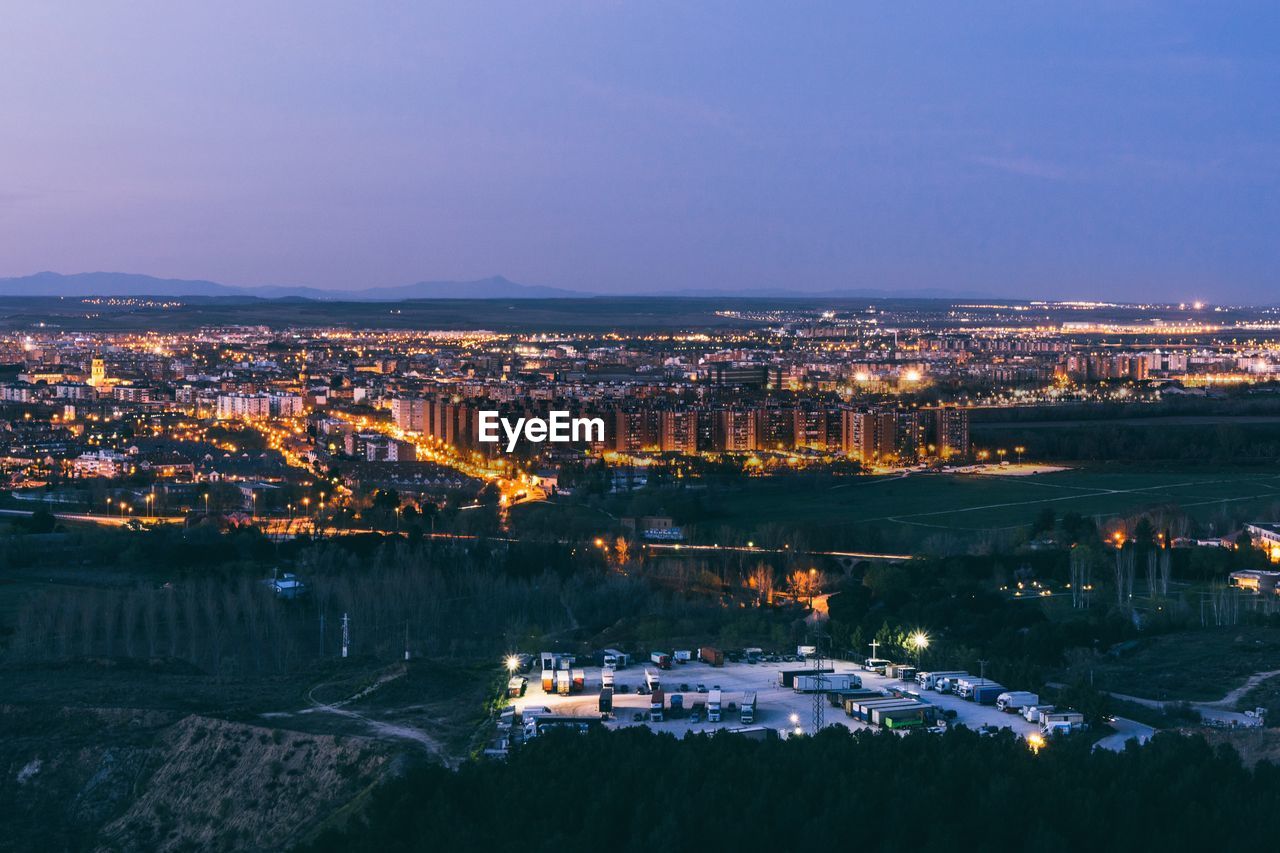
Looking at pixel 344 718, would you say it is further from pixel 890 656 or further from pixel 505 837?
pixel 890 656

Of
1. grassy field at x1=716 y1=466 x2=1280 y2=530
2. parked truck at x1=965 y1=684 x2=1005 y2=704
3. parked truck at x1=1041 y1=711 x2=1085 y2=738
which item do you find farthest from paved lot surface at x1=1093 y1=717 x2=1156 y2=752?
grassy field at x1=716 y1=466 x2=1280 y2=530

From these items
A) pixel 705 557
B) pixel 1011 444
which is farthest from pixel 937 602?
pixel 1011 444

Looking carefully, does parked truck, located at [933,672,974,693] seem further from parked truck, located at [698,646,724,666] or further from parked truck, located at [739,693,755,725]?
parked truck, located at [698,646,724,666]

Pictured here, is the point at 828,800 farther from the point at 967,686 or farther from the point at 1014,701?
the point at 967,686

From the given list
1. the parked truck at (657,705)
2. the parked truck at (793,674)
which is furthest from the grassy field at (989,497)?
the parked truck at (657,705)

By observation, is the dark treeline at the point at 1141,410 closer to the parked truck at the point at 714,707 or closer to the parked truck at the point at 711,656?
the parked truck at the point at 711,656
